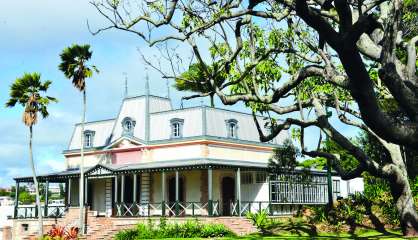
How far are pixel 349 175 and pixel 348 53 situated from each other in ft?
33.1

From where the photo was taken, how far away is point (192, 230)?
25.8 meters

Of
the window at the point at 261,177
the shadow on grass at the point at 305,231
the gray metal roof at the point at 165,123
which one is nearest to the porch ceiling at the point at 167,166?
the window at the point at 261,177

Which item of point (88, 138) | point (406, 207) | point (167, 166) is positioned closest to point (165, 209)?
point (167, 166)

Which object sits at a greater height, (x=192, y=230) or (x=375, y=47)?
(x=375, y=47)

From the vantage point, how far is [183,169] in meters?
29.8

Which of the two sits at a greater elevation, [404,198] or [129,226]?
[404,198]

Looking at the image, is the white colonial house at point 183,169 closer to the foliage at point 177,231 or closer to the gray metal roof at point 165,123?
the gray metal roof at point 165,123

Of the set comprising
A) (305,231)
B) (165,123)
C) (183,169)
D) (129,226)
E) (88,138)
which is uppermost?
(165,123)

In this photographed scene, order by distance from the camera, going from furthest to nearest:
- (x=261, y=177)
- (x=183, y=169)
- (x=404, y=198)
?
(x=261, y=177)
(x=183, y=169)
(x=404, y=198)

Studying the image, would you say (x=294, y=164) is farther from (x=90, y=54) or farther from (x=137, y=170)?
(x=90, y=54)

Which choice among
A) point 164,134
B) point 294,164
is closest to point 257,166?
point 294,164

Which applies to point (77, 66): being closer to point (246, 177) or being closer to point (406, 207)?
point (246, 177)

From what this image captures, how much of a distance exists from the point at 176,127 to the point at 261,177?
5.81 metres

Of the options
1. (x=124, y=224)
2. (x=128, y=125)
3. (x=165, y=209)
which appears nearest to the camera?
(x=124, y=224)
